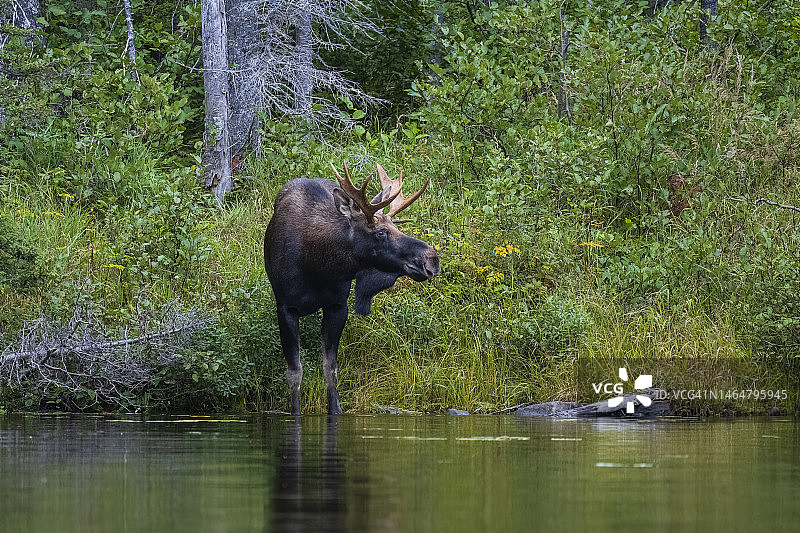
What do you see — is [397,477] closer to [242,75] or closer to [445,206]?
[445,206]

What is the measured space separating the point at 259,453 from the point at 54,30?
47.4 ft

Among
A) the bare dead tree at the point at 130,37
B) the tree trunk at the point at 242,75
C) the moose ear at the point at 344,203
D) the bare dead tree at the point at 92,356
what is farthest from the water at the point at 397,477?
the bare dead tree at the point at 130,37

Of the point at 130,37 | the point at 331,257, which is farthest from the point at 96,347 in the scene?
the point at 130,37

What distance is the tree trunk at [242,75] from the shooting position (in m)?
17.2

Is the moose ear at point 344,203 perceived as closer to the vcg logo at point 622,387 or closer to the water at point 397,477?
the water at point 397,477

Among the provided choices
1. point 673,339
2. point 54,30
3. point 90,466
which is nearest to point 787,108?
point 673,339

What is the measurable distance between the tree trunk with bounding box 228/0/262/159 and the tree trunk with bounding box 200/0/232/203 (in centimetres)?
36

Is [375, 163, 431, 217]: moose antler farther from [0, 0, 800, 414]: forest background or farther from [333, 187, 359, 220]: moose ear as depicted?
[0, 0, 800, 414]: forest background

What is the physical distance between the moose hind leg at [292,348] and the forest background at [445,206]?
0.50 m

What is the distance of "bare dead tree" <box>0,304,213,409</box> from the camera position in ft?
36.1

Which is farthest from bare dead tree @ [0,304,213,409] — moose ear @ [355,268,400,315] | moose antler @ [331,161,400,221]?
moose antler @ [331,161,400,221]

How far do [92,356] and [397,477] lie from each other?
5.91 m

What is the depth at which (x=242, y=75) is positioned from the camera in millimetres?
17234

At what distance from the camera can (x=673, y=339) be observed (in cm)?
1190
